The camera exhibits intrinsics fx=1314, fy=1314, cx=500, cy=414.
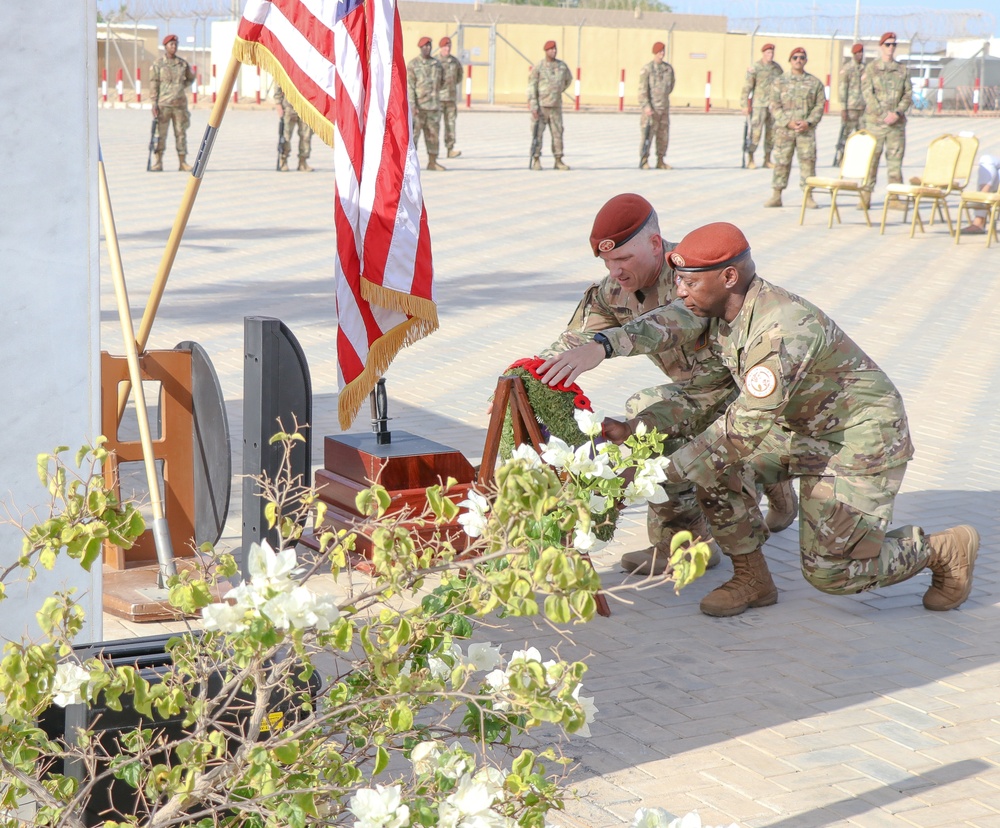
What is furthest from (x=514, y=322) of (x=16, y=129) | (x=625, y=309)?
(x=16, y=129)

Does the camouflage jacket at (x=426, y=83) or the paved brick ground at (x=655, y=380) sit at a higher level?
the camouflage jacket at (x=426, y=83)

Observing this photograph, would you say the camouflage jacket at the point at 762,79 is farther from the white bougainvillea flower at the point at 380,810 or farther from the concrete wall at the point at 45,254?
the white bougainvillea flower at the point at 380,810

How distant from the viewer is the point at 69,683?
210 centimetres

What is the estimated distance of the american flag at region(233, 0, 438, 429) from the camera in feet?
15.8

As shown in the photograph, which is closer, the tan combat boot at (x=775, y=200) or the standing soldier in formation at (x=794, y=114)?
the standing soldier in formation at (x=794, y=114)

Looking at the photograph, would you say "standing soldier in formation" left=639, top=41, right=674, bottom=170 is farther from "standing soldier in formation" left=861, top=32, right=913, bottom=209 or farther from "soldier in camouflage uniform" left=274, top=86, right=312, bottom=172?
"soldier in camouflage uniform" left=274, top=86, right=312, bottom=172

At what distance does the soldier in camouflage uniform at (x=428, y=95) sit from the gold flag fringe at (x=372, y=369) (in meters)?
16.9

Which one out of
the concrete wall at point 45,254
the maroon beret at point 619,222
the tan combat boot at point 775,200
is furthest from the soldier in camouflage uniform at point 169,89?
the concrete wall at point 45,254

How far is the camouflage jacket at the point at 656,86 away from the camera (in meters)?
21.5

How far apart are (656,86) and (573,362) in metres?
17.8

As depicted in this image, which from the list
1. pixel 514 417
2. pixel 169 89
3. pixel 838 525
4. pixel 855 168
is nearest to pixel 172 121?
pixel 169 89

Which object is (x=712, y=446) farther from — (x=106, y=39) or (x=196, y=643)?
(x=106, y=39)

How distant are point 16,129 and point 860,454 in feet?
10.2

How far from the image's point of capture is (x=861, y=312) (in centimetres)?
1120
